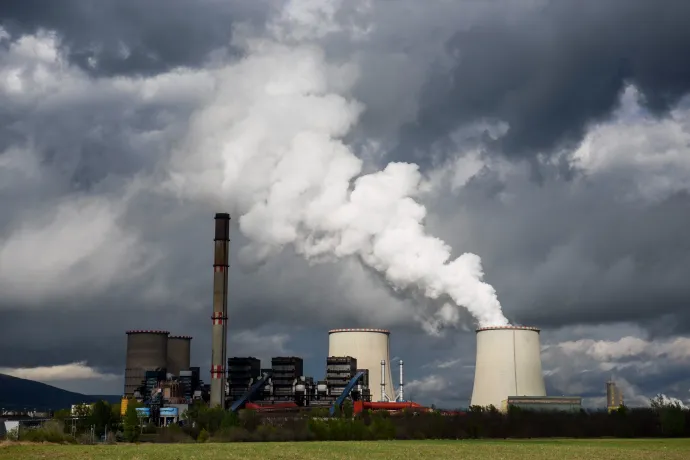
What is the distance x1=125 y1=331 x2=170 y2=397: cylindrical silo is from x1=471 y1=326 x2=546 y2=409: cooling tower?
48.6 m

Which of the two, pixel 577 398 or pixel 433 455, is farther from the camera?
pixel 577 398

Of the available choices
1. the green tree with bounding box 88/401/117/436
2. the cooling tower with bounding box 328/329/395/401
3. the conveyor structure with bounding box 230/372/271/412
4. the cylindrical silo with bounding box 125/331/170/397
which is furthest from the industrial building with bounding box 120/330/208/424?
the cooling tower with bounding box 328/329/395/401

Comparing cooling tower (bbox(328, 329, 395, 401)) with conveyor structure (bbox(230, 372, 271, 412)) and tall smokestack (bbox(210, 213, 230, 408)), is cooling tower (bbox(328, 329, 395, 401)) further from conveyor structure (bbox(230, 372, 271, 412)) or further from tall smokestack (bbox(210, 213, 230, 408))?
conveyor structure (bbox(230, 372, 271, 412))

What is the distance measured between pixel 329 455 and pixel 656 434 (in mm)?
39568

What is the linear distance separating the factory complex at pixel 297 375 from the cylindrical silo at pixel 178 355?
0.12m

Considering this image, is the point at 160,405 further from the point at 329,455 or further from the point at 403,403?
the point at 329,455

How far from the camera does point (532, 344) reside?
6197 cm

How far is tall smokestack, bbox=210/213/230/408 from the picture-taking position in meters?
82.9

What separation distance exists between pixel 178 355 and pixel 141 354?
931 cm

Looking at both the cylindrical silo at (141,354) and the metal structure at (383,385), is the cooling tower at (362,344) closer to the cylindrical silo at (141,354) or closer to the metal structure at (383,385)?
the metal structure at (383,385)

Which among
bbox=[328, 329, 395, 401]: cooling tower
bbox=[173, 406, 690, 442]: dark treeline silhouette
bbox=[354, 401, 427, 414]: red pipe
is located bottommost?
bbox=[173, 406, 690, 442]: dark treeline silhouette

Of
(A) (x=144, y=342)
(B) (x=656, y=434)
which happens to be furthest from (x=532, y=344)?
(A) (x=144, y=342)

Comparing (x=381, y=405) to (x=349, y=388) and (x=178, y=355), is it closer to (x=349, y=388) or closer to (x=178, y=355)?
(x=349, y=388)

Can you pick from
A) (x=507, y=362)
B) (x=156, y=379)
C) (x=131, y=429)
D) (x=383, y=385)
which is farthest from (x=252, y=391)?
(x=507, y=362)
